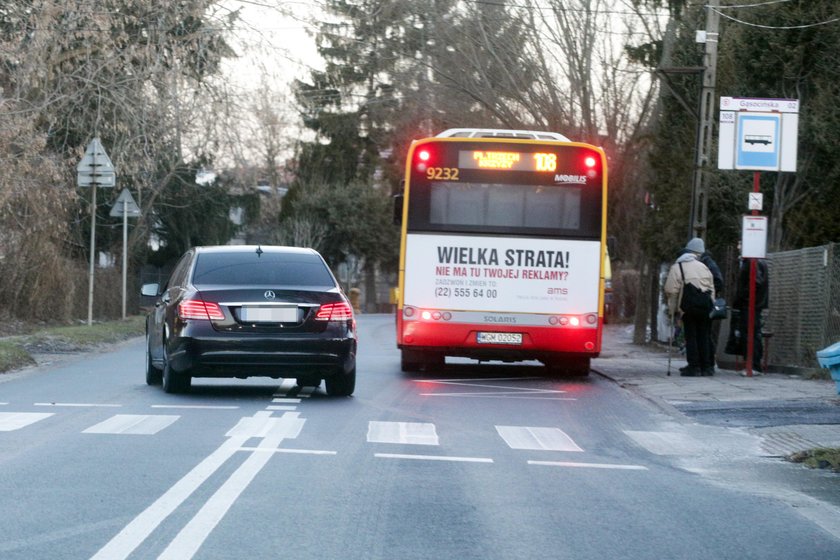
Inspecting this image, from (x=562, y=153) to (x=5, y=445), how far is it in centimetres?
1067

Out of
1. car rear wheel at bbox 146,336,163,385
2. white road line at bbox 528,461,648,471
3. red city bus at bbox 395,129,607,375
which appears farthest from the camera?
red city bus at bbox 395,129,607,375

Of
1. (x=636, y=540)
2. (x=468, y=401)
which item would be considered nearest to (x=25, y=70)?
(x=468, y=401)

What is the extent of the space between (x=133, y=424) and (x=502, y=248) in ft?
27.2

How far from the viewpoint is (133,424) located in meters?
12.1

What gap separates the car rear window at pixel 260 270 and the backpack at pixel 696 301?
6.12m

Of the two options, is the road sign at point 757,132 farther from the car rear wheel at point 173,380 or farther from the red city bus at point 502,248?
the car rear wheel at point 173,380

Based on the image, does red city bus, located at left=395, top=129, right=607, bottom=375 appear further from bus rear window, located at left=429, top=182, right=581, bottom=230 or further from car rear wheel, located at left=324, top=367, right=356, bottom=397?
car rear wheel, located at left=324, top=367, right=356, bottom=397

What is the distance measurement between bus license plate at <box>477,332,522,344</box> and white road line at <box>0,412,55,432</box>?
7630 millimetres

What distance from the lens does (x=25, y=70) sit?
75.9 ft

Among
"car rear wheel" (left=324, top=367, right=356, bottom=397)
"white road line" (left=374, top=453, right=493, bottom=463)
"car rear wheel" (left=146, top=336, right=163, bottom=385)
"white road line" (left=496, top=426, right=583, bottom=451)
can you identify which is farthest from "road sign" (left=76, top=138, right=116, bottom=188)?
"white road line" (left=374, top=453, right=493, bottom=463)

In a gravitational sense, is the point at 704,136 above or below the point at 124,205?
above

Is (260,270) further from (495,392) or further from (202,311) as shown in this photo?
(495,392)

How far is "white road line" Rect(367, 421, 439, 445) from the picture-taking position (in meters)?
11.5

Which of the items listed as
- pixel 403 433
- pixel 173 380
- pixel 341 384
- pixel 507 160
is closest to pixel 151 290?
pixel 173 380
